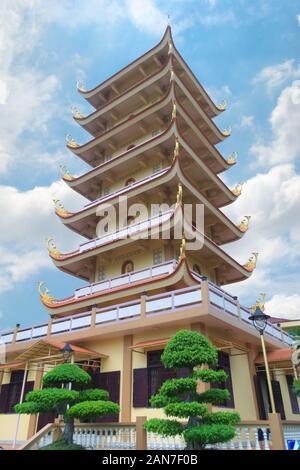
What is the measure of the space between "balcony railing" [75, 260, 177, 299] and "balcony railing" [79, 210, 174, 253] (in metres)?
1.92

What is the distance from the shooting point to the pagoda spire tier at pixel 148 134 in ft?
67.4

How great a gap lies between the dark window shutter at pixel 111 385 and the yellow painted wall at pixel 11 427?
3.45 m

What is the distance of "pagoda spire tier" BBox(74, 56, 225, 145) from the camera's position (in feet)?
72.3

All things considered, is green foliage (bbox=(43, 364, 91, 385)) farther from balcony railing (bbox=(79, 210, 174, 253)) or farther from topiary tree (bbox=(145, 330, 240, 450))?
balcony railing (bbox=(79, 210, 174, 253))

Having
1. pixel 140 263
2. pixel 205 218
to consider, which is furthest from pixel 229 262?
pixel 140 263

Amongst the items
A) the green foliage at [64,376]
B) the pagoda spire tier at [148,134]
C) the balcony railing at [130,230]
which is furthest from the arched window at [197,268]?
the green foliage at [64,376]

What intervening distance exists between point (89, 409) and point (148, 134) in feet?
53.0

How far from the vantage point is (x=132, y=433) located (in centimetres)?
1047

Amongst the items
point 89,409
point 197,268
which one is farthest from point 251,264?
point 89,409

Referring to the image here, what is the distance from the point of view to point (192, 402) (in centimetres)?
844

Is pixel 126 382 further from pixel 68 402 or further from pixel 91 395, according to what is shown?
pixel 68 402

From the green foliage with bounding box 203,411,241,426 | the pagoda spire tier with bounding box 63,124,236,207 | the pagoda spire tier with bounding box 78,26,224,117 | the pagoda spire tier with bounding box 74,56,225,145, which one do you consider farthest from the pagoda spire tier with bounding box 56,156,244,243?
the green foliage with bounding box 203,411,241,426

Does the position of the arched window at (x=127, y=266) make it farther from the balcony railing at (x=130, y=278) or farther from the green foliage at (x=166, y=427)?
the green foliage at (x=166, y=427)

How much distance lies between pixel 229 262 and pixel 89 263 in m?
7.72
